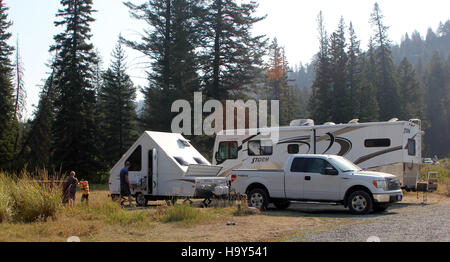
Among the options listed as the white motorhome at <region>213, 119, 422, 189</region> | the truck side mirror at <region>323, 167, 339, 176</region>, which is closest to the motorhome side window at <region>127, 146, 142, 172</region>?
the white motorhome at <region>213, 119, 422, 189</region>

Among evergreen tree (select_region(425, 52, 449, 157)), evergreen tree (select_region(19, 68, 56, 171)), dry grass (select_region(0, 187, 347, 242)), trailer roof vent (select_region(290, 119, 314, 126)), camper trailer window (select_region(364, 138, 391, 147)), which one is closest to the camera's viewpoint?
dry grass (select_region(0, 187, 347, 242))

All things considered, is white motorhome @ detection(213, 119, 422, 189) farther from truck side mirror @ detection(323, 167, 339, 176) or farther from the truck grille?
the truck grille

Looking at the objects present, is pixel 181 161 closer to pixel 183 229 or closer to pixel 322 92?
pixel 183 229

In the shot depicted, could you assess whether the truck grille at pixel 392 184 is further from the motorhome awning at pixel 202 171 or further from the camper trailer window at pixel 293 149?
the motorhome awning at pixel 202 171

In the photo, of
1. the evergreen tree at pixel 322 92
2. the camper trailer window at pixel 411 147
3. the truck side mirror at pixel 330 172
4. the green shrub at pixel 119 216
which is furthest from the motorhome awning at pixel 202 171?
the evergreen tree at pixel 322 92

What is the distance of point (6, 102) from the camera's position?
4231cm

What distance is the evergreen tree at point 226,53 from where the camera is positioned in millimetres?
35562

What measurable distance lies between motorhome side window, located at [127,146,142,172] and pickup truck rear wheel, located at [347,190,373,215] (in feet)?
27.2

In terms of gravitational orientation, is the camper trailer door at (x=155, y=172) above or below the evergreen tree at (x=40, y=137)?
below

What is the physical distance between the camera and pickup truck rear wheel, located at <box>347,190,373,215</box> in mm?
13195

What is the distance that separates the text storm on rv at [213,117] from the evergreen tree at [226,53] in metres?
1.52

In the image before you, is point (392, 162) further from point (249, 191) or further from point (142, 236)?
point (142, 236)

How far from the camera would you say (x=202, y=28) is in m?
35.8
